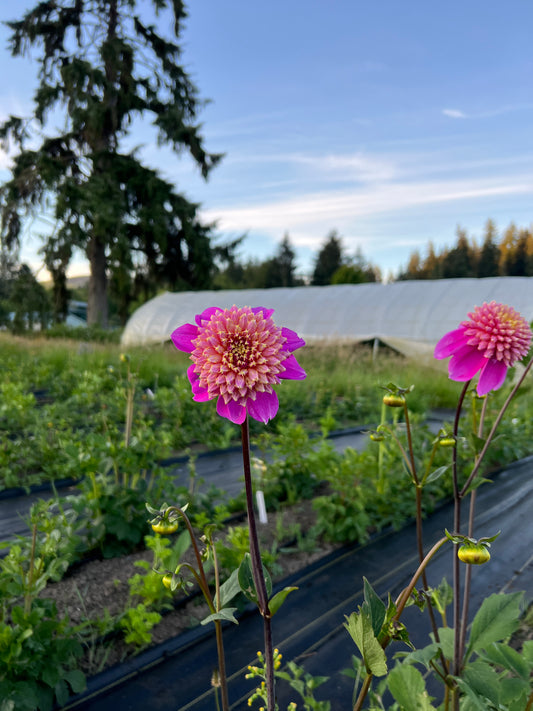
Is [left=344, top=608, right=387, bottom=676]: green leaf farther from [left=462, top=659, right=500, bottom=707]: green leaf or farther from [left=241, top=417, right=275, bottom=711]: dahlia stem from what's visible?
[left=462, top=659, right=500, bottom=707]: green leaf

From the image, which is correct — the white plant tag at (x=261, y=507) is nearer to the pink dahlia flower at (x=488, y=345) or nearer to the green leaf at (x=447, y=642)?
the green leaf at (x=447, y=642)

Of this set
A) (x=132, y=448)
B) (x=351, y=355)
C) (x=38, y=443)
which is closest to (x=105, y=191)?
(x=351, y=355)

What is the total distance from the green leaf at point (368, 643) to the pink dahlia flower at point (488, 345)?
1.34 ft

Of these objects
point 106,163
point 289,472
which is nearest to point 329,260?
point 106,163

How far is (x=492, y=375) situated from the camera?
2.61ft

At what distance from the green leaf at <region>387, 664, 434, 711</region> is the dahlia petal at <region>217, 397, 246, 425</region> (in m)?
0.45

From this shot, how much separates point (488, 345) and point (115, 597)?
1.48m

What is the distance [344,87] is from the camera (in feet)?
32.9

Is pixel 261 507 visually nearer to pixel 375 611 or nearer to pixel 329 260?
pixel 375 611

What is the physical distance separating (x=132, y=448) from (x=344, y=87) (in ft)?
33.7

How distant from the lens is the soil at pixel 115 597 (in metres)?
1.42

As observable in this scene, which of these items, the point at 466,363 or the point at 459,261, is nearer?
the point at 466,363

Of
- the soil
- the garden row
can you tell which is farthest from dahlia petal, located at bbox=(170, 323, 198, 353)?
the soil

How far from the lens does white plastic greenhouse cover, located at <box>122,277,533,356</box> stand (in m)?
8.61
